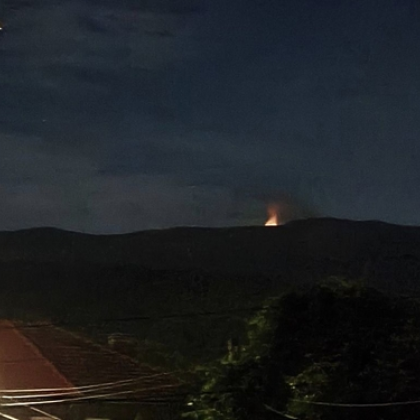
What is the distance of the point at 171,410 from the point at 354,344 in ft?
10.2

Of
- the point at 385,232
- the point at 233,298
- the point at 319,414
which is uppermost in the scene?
the point at 385,232

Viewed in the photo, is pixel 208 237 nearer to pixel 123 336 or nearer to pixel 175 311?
pixel 175 311

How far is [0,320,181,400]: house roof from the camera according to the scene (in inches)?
609

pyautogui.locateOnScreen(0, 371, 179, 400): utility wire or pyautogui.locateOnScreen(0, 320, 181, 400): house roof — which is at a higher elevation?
pyautogui.locateOnScreen(0, 320, 181, 400): house roof

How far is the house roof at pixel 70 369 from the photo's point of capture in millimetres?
15477

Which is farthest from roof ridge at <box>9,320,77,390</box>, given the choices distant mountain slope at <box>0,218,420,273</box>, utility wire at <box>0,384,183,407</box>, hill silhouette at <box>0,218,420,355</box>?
distant mountain slope at <box>0,218,420,273</box>

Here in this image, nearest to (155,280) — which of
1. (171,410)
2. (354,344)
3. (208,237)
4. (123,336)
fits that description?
(208,237)

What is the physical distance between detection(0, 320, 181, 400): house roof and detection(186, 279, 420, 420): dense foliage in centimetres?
85

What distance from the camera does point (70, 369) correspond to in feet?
52.3

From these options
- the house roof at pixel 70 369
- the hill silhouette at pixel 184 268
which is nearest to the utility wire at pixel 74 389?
the house roof at pixel 70 369

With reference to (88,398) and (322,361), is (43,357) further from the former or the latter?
(322,361)

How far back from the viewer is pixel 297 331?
49.8 ft

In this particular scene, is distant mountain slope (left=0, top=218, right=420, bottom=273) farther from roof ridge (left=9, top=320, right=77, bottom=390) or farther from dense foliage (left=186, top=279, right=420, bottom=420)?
dense foliage (left=186, top=279, right=420, bottom=420)

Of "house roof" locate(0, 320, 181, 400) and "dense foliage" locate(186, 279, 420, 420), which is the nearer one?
"dense foliage" locate(186, 279, 420, 420)
